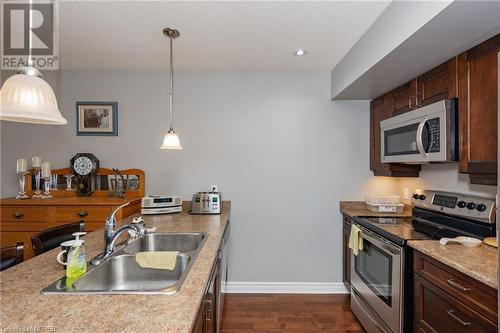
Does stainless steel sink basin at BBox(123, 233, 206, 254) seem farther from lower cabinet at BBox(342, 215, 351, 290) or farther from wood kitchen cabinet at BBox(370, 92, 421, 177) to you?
wood kitchen cabinet at BBox(370, 92, 421, 177)

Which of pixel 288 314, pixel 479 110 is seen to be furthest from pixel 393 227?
pixel 288 314

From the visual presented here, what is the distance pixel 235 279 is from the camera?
114 inches

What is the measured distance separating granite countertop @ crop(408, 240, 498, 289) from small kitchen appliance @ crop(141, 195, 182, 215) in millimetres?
1972

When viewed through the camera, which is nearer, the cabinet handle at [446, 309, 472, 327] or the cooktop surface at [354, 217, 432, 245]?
the cabinet handle at [446, 309, 472, 327]

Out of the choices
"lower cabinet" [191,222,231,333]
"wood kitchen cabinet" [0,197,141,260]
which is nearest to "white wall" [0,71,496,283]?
"wood kitchen cabinet" [0,197,141,260]

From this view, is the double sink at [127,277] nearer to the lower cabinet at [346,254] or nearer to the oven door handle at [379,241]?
the oven door handle at [379,241]

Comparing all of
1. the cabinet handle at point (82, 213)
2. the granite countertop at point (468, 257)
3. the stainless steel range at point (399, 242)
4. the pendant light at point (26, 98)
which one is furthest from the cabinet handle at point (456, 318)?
the cabinet handle at point (82, 213)

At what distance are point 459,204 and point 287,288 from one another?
1.83m

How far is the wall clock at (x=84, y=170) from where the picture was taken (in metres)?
2.79

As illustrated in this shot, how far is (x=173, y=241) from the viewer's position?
1.84 metres

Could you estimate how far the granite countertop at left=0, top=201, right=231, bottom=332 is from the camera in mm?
782

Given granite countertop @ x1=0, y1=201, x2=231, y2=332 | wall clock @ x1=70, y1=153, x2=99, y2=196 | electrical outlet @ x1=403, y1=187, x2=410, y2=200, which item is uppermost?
wall clock @ x1=70, y1=153, x2=99, y2=196

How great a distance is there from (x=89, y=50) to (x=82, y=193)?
4.66 feet

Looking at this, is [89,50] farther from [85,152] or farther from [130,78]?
[85,152]
